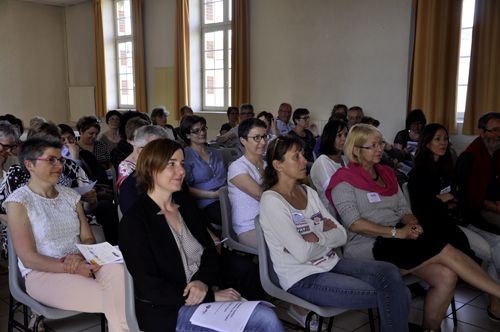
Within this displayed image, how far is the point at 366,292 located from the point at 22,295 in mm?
1556

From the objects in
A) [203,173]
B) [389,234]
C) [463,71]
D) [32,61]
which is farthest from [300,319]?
[32,61]

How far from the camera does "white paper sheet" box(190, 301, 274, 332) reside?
1.64 meters

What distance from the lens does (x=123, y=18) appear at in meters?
10.6

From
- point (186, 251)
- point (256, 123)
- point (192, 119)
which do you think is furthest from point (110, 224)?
point (186, 251)

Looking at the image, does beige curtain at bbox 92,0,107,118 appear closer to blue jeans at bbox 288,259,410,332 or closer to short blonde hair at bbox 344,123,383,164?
short blonde hair at bbox 344,123,383,164

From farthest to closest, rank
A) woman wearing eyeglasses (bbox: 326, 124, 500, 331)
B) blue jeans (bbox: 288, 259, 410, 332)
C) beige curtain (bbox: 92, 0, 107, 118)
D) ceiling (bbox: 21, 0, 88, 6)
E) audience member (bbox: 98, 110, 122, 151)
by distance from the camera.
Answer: ceiling (bbox: 21, 0, 88, 6), beige curtain (bbox: 92, 0, 107, 118), audience member (bbox: 98, 110, 122, 151), woman wearing eyeglasses (bbox: 326, 124, 500, 331), blue jeans (bbox: 288, 259, 410, 332)

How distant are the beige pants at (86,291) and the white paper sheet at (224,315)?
1.15 feet

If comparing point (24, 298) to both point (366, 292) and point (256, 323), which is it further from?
point (366, 292)

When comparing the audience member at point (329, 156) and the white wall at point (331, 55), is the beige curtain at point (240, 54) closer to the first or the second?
the white wall at point (331, 55)

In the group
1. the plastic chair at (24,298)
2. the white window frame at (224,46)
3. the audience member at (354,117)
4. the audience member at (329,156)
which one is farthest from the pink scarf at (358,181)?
the white window frame at (224,46)

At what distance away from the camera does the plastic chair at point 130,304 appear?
1.72 metres

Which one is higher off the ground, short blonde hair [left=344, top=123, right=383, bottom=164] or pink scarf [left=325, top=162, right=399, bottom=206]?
short blonde hair [left=344, top=123, right=383, bottom=164]

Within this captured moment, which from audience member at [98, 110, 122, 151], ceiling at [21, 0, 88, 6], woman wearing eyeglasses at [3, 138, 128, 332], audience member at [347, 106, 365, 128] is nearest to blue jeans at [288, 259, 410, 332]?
woman wearing eyeglasses at [3, 138, 128, 332]

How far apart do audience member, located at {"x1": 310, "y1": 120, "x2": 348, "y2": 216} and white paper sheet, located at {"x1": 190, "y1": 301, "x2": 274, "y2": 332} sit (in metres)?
1.39
